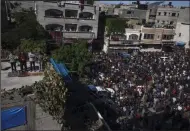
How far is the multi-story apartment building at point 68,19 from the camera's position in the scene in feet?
124

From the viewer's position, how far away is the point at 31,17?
36625 millimetres

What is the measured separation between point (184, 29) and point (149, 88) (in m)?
30.6

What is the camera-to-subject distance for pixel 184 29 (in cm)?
4988

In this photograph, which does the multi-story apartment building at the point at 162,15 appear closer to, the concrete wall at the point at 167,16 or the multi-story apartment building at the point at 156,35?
the concrete wall at the point at 167,16

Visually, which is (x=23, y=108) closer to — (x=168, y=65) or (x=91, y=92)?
(x=91, y=92)

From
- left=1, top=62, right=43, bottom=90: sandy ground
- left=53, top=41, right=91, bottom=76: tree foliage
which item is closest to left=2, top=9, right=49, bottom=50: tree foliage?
left=53, top=41, right=91, bottom=76: tree foliage

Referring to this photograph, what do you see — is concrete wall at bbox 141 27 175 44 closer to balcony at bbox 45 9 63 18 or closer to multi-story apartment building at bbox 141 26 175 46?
multi-story apartment building at bbox 141 26 175 46

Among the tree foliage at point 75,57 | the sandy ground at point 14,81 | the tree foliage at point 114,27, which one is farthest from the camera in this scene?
the tree foliage at point 114,27

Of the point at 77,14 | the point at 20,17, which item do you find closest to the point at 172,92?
the point at 77,14

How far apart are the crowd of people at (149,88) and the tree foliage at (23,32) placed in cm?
999

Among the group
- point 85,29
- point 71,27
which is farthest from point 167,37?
point 71,27

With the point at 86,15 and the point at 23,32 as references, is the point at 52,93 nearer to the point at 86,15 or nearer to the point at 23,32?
the point at 23,32

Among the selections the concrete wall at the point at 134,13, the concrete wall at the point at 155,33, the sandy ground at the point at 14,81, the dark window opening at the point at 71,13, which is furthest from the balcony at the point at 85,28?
the sandy ground at the point at 14,81

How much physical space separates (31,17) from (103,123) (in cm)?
2676
